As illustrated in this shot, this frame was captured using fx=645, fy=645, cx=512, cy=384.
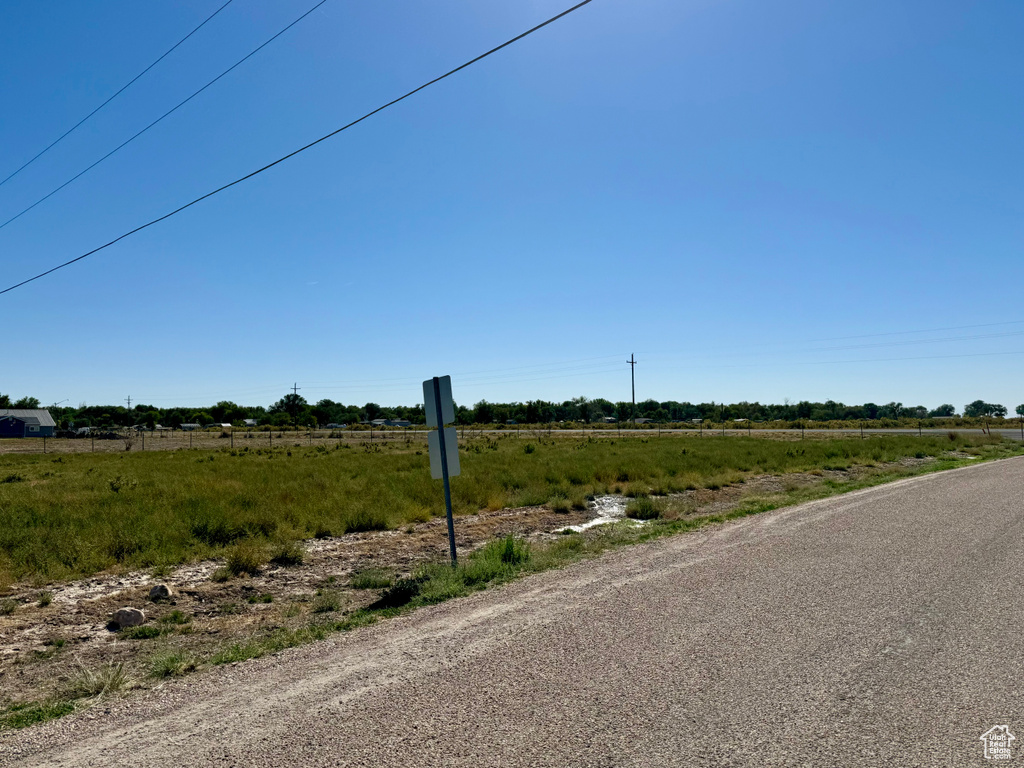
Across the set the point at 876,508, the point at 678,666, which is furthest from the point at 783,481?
the point at 678,666

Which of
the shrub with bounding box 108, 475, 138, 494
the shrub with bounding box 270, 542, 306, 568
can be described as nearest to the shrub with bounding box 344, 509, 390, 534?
Answer: the shrub with bounding box 270, 542, 306, 568

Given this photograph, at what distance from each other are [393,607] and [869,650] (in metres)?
5.25

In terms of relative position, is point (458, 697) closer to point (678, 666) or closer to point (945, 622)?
point (678, 666)

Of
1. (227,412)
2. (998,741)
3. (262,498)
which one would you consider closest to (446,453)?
(998,741)

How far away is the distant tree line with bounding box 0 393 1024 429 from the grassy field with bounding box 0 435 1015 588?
11400 centimetres

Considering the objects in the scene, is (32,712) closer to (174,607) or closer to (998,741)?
(174,607)

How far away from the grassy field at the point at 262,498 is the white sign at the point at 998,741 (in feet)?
35.7

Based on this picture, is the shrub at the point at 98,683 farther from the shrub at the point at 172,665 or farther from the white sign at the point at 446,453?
the white sign at the point at 446,453

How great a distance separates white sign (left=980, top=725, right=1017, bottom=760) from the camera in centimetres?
374

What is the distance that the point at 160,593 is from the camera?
9477 millimetres

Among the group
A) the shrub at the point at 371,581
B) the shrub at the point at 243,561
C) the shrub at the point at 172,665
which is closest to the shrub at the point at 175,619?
the shrub at the point at 172,665

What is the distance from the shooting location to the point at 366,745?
4055mm

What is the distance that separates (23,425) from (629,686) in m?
122

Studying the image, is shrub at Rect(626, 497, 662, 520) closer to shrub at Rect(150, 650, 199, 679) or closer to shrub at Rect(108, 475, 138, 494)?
shrub at Rect(150, 650, 199, 679)
